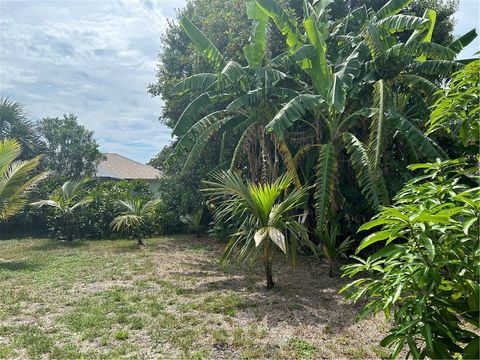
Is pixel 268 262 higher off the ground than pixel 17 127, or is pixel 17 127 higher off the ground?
A: pixel 17 127

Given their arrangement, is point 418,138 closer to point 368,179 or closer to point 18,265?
point 368,179

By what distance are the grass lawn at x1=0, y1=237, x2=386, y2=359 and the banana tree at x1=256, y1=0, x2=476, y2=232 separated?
1801mm

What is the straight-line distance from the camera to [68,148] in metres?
22.0

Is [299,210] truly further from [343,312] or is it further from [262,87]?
[343,312]

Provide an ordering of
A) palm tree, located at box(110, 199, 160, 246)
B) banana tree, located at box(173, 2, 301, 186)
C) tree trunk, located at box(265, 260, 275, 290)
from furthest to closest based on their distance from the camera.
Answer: palm tree, located at box(110, 199, 160, 246) → banana tree, located at box(173, 2, 301, 186) → tree trunk, located at box(265, 260, 275, 290)

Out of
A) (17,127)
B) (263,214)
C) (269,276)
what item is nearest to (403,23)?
(263,214)

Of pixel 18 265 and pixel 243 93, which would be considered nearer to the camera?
pixel 18 265

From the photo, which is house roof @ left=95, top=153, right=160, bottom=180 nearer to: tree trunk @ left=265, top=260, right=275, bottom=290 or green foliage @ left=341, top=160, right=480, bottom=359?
tree trunk @ left=265, top=260, right=275, bottom=290

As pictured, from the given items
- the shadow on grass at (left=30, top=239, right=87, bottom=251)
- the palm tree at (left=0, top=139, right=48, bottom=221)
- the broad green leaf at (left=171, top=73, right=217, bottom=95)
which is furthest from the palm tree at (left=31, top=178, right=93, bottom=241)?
the broad green leaf at (left=171, top=73, right=217, bottom=95)

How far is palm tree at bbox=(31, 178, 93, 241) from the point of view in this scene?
11641mm

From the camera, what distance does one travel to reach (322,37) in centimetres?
723

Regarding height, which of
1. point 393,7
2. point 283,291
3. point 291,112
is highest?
point 393,7

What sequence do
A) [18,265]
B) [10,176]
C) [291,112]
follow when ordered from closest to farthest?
[291,112] < [18,265] < [10,176]

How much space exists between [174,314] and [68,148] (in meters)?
20.4
